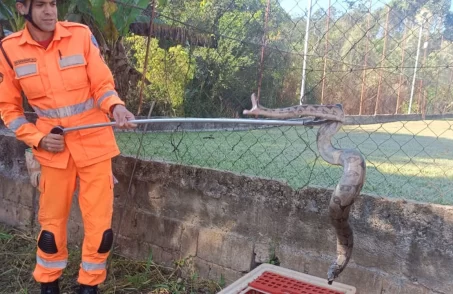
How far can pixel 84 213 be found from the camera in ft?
8.11

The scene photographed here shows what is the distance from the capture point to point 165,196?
9.87ft

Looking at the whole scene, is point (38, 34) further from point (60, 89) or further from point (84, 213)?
point (84, 213)

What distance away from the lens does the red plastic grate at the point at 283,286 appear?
206cm

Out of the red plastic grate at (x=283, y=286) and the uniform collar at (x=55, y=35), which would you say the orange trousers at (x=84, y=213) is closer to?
the uniform collar at (x=55, y=35)

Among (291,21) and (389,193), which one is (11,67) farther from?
(389,193)

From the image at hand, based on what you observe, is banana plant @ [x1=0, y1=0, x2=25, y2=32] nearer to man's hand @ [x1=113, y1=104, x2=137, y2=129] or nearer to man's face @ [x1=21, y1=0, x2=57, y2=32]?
man's face @ [x1=21, y1=0, x2=57, y2=32]

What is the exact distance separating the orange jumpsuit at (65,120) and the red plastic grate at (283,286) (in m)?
0.91

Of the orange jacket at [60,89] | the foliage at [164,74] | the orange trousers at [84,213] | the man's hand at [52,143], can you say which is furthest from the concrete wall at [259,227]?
the foliage at [164,74]

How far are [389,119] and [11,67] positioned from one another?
3358 millimetres

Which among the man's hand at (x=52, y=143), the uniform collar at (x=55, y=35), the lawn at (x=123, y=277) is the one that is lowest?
the lawn at (x=123, y=277)

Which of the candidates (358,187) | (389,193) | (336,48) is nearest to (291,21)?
(336,48)

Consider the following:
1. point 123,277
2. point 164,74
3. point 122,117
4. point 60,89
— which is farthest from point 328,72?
point 164,74

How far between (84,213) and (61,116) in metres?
0.57

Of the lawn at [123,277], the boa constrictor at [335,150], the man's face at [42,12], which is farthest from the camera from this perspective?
the lawn at [123,277]
